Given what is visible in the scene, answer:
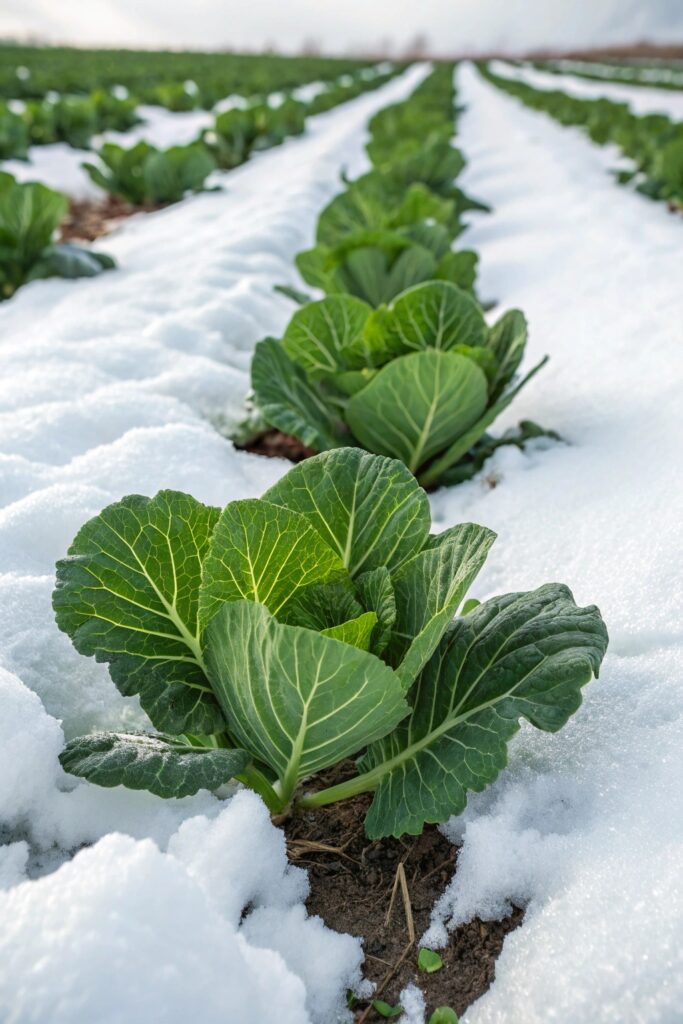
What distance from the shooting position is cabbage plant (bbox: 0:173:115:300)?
3.53m

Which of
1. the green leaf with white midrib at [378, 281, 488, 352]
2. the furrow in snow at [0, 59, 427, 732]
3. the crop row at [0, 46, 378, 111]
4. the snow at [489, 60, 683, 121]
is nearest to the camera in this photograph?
the furrow in snow at [0, 59, 427, 732]

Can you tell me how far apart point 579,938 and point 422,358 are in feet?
4.17

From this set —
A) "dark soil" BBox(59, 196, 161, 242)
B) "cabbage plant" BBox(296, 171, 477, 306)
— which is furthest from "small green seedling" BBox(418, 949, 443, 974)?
"dark soil" BBox(59, 196, 161, 242)

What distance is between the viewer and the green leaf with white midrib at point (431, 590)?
1.12 metres

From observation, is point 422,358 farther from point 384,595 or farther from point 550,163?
point 550,163

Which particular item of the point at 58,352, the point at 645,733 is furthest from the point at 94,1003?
the point at 58,352

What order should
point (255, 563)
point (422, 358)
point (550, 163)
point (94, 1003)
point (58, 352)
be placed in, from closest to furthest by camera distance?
point (94, 1003) → point (255, 563) → point (422, 358) → point (58, 352) → point (550, 163)

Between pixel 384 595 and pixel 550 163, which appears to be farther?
pixel 550 163

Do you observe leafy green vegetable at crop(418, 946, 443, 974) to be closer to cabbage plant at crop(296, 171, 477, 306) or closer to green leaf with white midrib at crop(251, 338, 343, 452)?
green leaf with white midrib at crop(251, 338, 343, 452)

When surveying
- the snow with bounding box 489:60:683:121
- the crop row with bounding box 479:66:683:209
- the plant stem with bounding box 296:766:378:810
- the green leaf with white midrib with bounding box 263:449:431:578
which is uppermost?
the snow with bounding box 489:60:683:121

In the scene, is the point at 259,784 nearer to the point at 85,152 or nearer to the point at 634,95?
the point at 85,152

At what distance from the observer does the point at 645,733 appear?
1.28 meters

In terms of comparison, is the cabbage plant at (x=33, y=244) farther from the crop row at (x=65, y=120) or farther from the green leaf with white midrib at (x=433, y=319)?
the crop row at (x=65, y=120)

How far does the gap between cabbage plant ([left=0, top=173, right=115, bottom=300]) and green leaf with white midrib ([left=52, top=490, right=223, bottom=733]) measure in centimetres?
284
